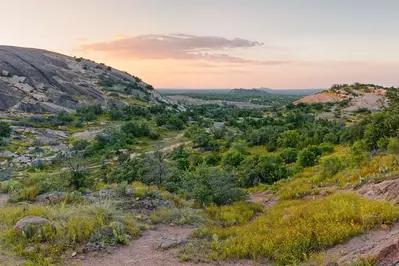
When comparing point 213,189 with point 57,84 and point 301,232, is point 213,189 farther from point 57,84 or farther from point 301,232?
point 57,84

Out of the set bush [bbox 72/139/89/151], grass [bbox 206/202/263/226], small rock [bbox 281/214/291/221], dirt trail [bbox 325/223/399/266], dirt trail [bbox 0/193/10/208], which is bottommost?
bush [bbox 72/139/89/151]

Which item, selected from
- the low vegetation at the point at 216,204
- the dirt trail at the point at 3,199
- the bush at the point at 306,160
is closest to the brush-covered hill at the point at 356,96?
the low vegetation at the point at 216,204

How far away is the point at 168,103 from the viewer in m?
74.8

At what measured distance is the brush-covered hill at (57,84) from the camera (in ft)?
167

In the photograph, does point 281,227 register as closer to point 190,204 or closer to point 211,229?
point 211,229

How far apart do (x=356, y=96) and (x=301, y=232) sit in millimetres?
67689

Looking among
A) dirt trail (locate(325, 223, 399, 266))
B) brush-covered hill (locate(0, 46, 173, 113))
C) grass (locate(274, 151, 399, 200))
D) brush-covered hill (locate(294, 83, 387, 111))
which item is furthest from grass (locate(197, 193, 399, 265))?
brush-covered hill (locate(294, 83, 387, 111))

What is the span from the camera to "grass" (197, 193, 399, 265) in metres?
7.42

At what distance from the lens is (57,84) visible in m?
59.3

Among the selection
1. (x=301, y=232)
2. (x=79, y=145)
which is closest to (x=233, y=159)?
(x=79, y=145)

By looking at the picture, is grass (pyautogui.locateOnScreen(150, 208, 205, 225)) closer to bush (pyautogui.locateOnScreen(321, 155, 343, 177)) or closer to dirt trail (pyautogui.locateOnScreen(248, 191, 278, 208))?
dirt trail (pyautogui.locateOnScreen(248, 191, 278, 208))

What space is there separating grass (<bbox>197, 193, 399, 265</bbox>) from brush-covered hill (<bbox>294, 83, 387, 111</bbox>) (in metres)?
52.6

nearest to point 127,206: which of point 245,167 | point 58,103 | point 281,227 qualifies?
point 281,227

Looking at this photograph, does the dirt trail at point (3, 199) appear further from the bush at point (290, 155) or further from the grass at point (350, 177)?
the bush at point (290, 155)
